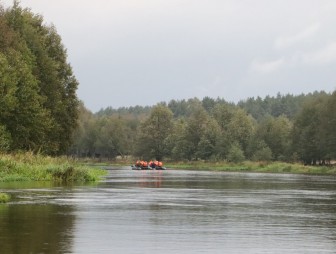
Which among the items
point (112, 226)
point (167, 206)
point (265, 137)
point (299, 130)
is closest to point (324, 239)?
point (112, 226)

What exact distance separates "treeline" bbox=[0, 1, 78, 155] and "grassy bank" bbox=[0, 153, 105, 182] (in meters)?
6.12

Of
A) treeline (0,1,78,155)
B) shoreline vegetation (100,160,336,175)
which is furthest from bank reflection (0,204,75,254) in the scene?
shoreline vegetation (100,160,336,175)

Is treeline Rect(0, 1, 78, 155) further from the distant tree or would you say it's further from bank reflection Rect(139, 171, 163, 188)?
the distant tree

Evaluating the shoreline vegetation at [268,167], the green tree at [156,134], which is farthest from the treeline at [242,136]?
the shoreline vegetation at [268,167]

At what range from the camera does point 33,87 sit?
72.0 metres

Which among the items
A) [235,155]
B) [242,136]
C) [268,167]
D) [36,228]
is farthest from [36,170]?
[242,136]

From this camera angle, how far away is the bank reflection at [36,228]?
1733cm

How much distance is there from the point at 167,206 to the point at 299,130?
111 m

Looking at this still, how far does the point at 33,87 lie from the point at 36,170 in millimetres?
19955

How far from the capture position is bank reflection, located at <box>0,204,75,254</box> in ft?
56.9

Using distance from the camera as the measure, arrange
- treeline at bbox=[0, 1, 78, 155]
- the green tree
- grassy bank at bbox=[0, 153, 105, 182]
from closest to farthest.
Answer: grassy bank at bbox=[0, 153, 105, 182] < treeline at bbox=[0, 1, 78, 155] < the green tree

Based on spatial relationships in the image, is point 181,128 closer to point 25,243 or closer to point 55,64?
point 55,64

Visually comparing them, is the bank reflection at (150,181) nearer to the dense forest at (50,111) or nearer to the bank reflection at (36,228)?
the dense forest at (50,111)

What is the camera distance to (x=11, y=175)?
5112 cm
